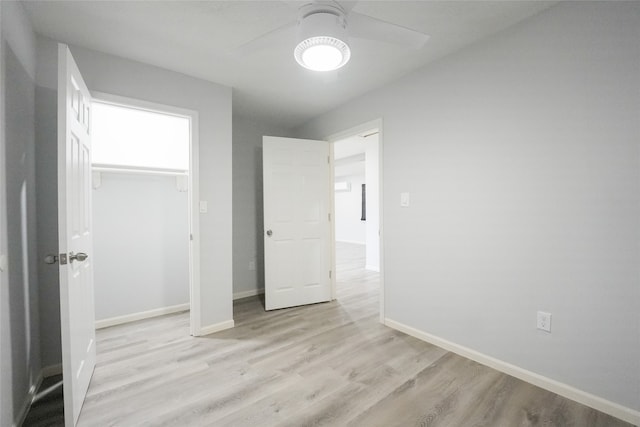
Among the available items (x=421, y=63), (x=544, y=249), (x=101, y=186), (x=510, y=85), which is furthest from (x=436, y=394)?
(x=101, y=186)

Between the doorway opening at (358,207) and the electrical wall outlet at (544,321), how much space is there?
128 cm

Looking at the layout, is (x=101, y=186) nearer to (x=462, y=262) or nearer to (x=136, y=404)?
(x=136, y=404)

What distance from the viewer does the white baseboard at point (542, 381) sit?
4.76ft

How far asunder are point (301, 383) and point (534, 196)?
6.52 ft

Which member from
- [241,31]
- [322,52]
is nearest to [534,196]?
[322,52]

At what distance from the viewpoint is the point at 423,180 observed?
2383mm

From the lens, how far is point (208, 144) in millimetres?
2555

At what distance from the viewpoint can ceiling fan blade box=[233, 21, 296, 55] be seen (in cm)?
130

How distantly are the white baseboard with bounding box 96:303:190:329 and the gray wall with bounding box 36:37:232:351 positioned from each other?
2.54 ft

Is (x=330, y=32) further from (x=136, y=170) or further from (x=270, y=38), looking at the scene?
(x=136, y=170)

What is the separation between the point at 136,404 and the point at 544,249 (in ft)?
8.91

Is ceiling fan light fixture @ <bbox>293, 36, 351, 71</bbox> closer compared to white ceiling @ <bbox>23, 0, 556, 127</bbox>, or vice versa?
ceiling fan light fixture @ <bbox>293, 36, 351, 71</bbox>

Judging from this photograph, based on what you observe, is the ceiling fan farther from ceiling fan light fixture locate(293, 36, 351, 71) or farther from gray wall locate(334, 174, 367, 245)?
gray wall locate(334, 174, 367, 245)

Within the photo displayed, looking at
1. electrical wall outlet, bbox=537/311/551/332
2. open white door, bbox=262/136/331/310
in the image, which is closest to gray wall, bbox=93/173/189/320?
open white door, bbox=262/136/331/310
